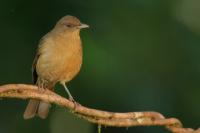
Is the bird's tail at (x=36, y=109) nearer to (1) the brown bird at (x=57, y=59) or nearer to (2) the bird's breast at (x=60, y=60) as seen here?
(1) the brown bird at (x=57, y=59)

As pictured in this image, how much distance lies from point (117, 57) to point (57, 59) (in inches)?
57.9

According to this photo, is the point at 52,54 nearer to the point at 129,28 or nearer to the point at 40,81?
the point at 40,81

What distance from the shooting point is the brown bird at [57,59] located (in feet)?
19.9

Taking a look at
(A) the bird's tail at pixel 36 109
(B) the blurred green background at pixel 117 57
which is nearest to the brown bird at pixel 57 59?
(A) the bird's tail at pixel 36 109

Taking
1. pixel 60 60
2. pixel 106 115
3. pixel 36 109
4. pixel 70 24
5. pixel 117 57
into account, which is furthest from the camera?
pixel 117 57

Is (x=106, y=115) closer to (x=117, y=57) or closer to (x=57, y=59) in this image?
(x=57, y=59)

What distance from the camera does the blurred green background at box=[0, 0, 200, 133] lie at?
24.1ft

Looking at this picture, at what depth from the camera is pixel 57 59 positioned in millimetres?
6188

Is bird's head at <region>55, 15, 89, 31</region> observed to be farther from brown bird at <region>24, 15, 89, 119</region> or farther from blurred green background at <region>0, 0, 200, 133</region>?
blurred green background at <region>0, 0, 200, 133</region>

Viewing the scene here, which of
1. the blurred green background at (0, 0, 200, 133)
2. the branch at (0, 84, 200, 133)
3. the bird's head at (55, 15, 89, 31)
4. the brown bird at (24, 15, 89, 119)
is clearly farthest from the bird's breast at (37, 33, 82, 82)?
the branch at (0, 84, 200, 133)

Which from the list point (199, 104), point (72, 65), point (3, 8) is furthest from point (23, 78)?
point (199, 104)

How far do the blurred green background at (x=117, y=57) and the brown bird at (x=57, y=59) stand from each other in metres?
0.67

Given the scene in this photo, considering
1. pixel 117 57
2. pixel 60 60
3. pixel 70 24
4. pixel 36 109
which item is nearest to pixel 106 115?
pixel 36 109

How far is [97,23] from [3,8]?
3.51 ft
